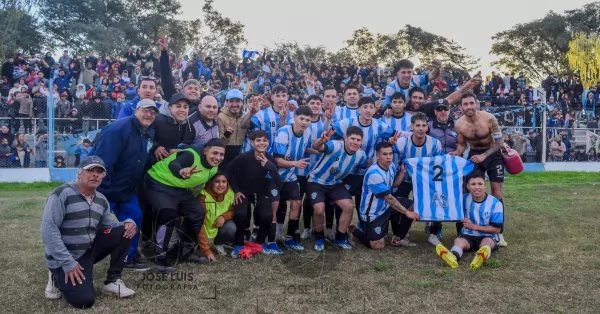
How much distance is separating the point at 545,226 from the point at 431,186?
2.50 m

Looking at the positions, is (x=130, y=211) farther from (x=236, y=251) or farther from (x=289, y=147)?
(x=289, y=147)

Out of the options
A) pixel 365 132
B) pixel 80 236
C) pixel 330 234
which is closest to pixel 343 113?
pixel 365 132

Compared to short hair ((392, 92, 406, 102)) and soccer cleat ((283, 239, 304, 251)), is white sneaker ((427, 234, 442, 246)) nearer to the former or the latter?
soccer cleat ((283, 239, 304, 251))

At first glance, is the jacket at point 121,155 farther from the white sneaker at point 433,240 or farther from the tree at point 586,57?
the tree at point 586,57

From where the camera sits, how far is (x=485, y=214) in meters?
6.69

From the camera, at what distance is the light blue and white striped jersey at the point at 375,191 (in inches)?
→ 273

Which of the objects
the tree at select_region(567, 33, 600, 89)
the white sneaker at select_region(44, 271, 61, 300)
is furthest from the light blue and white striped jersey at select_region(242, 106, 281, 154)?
the tree at select_region(567, 33, 600, 89)

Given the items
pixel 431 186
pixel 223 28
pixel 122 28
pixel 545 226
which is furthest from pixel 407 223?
pixel 122 28

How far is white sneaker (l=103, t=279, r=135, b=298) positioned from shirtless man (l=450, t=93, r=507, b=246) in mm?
4732

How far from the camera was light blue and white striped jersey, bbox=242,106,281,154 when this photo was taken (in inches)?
299

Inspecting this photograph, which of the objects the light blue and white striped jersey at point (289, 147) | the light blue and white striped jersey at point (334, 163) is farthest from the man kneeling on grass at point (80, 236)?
the light blue and white striped jersey at point (334, 163)

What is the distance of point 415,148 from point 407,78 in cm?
135

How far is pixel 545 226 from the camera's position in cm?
835

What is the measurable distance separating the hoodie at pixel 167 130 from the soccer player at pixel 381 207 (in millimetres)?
2481
